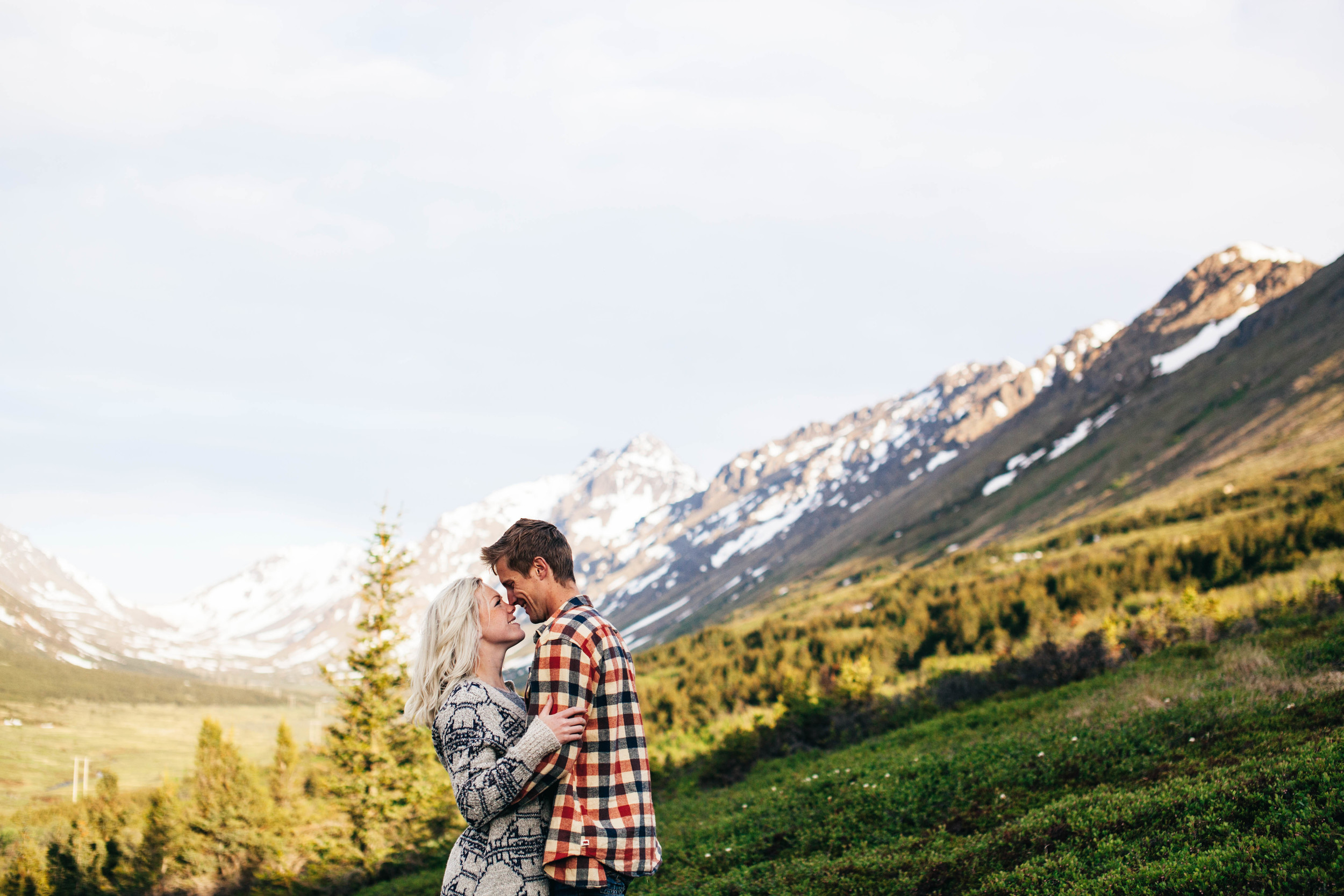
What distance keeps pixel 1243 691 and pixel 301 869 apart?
26889 mm

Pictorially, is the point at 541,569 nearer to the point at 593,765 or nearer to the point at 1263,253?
the point at 593,765

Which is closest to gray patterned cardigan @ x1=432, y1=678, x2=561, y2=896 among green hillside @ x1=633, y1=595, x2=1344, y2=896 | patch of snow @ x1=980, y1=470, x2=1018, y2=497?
green hillside @ x1=633, y1=595, x2=1344, y2=896

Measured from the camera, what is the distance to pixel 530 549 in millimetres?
4281

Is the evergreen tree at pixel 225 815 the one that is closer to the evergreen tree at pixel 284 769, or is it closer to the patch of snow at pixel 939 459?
the evergreen tree at pixel 284 769

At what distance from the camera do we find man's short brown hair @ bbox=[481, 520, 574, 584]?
14.0 ft

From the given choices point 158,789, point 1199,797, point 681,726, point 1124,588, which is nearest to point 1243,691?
point 1199,797

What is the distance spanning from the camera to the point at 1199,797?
739cm

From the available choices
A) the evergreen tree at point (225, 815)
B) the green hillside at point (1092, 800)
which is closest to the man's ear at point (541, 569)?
the green hillside at point (1092, 800)

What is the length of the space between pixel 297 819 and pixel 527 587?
1091 inches

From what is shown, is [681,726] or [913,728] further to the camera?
[681,726]

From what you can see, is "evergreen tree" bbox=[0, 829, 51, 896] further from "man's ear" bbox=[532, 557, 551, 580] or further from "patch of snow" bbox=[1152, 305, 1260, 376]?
"patch of snow" bbox=[1152, 305, 1260, 376]

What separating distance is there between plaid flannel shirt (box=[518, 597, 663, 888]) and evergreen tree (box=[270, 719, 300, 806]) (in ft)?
120

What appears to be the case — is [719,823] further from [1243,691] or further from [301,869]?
[301,869]

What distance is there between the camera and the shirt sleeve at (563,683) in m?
3.92
